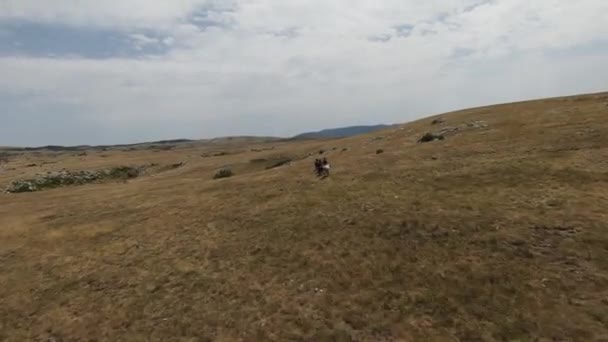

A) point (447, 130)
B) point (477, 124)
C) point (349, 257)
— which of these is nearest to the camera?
point (349, 257)

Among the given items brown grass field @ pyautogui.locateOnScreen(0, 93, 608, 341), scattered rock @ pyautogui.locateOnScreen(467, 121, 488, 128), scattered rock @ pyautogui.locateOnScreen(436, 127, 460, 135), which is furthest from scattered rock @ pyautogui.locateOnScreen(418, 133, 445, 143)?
brown grass field @ pyautogui.locateOnScreen(0, 93, 608, 341)

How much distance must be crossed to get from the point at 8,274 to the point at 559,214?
35784 mm

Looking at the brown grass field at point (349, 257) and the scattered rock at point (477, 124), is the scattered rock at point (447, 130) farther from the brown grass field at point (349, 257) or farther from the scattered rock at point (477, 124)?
the brown grass field at point (349, 257)

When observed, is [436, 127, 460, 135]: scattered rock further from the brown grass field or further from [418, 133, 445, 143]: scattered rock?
the brown grass field

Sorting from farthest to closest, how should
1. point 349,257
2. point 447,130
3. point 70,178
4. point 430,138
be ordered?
point 70,178 < point 447,130 < point 430,138 < point 349,257

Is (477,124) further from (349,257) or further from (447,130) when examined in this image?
(349,257)

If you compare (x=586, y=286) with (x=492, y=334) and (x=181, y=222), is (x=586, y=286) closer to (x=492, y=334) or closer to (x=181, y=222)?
(x=492, y=334)

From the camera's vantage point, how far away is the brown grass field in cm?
2373

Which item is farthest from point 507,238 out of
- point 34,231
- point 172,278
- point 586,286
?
point 34,231

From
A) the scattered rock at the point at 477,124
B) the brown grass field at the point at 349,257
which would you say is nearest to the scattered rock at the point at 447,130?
the scattered rock at the point at 477,124

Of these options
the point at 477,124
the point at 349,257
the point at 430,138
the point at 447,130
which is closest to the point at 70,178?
the point at 430,138

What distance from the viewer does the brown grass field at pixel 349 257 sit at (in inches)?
934

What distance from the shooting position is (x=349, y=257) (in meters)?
30.0

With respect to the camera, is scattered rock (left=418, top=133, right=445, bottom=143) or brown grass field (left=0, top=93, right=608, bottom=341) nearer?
brown grass field (left=0, top=93, right=608, bottom=341)
